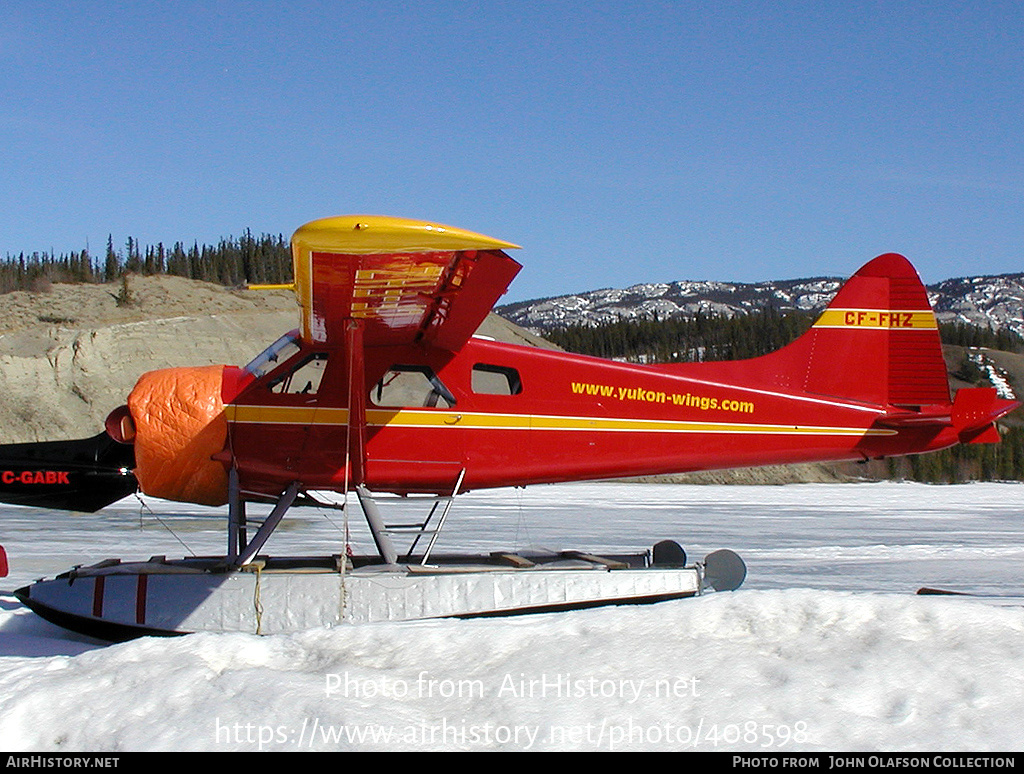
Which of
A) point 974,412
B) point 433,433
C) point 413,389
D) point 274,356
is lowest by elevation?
point 433,433

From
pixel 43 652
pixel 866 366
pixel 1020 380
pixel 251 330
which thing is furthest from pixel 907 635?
pixel 1020 380

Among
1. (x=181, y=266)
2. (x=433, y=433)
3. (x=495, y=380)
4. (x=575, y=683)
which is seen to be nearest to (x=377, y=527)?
(x=433, y=433)

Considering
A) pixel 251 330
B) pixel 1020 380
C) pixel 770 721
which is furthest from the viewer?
pixel 1020 380

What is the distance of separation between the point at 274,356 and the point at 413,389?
99 centimetres

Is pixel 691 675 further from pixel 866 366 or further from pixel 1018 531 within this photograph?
pixel 1018 531

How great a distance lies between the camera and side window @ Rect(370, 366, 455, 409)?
625 cm

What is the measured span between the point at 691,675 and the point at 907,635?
3.37ft

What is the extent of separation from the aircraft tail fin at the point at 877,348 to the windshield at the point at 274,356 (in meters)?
3.59

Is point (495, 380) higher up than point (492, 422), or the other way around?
point (495, 380)

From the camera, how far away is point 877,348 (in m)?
6.89

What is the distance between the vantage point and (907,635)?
148 inches

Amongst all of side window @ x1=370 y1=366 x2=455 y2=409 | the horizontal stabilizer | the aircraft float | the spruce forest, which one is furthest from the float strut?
the spruce forest

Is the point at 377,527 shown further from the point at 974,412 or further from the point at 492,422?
the point at 974,412

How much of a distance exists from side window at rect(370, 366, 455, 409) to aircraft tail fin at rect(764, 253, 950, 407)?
259 centimetres
